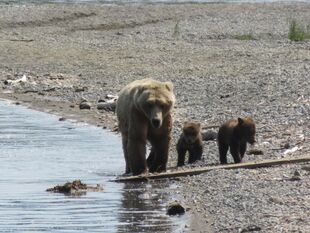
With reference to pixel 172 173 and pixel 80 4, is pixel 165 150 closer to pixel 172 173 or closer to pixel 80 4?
pixel 172 173

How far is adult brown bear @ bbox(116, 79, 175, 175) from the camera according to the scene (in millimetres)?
12086

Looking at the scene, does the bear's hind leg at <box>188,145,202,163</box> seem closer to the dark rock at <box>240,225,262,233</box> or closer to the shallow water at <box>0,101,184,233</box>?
the shallow water at <box>0,101,184,233</box>

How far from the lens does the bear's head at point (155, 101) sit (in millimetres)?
12008

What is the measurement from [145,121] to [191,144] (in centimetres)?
100

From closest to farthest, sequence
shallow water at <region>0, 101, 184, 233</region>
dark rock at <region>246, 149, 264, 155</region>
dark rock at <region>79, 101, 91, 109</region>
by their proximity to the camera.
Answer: shallow water at <region>0, 101, 184, 233</region> < dark rock at <region>246, 149, 264, 155</region> < dark rock at <region>79, 101, 91, 109</region>

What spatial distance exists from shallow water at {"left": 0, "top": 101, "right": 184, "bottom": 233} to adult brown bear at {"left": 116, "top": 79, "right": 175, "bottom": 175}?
389 mm

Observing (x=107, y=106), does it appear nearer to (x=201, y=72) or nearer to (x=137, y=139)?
(x=201, y=72)

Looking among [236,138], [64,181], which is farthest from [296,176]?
[64,181]

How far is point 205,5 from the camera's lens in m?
41.5

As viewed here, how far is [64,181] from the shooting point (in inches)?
500

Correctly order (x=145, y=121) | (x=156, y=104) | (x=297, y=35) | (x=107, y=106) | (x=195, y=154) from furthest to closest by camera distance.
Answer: (x=297, y=35), (x=107, y=106), (x=195, y=154), (x=145, y=121), (x=156, y=104)

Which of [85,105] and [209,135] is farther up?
[85,105]

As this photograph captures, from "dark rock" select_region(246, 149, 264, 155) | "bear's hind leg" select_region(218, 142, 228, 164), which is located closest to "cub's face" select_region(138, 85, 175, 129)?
"bear's hind leg" select_region(218, 142, 228, 164)

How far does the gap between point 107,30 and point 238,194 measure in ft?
75.2
